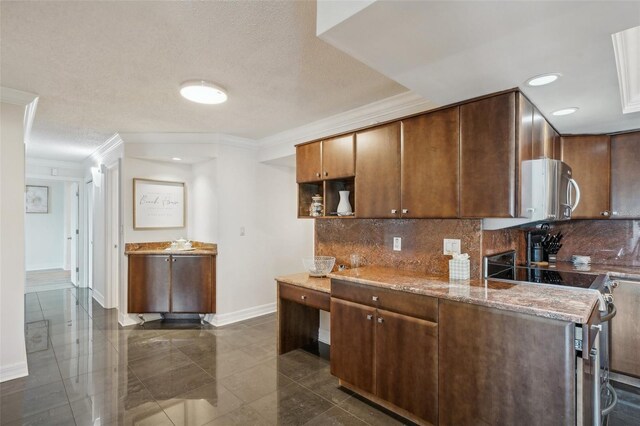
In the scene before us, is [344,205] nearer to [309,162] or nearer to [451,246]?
[309,162]

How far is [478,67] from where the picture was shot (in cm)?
171

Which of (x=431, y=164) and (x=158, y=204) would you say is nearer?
(x=431, y=164)

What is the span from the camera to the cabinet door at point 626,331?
2660mm

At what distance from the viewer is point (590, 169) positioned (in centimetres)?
311

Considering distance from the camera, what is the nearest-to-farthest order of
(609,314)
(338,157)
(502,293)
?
(609,314)
(502,293)
(338,157)

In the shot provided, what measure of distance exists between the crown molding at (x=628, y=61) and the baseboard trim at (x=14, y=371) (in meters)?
4.61

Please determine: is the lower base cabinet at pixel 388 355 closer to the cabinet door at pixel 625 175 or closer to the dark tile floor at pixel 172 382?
the dark tile floor at pixel 172 382

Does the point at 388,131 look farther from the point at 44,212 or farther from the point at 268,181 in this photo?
the point at 44,212

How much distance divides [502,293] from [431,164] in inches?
38.2

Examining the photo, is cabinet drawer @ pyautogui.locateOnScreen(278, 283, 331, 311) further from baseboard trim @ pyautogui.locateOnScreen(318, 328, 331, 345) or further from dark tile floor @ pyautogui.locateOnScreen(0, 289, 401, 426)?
baseboard trim @ pyautogui.locateOnScreen(318, 328, 331, 345)

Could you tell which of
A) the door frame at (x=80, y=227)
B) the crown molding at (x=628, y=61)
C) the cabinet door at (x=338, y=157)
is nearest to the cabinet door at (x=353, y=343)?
the cabinet door at (x=338, y=157)

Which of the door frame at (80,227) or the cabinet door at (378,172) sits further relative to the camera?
the door frame at (80,227)

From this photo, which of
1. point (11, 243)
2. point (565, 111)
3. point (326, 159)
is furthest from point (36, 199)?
point (565, 111)

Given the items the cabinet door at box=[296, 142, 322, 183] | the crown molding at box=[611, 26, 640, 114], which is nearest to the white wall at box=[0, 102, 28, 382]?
the cabinet door at box=[296, 142, 322, 183]
